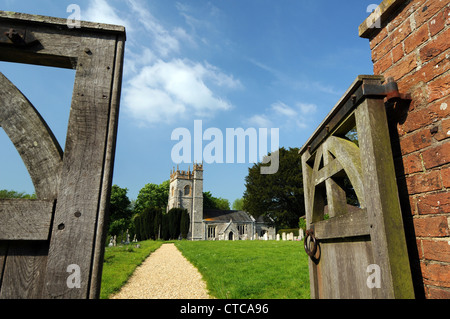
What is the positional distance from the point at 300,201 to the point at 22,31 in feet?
120

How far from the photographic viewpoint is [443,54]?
156 cm

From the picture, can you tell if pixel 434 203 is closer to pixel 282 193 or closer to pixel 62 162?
pixel 62 162

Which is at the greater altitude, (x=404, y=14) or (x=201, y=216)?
(x=201, y=216)

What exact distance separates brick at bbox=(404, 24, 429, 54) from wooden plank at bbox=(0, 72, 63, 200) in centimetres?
238

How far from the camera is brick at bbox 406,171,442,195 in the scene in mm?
1534

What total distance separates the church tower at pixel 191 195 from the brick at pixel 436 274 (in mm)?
49233

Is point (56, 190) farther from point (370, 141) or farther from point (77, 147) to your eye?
point (370, 141)

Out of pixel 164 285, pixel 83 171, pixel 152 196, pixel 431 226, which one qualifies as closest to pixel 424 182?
pixel 431 226

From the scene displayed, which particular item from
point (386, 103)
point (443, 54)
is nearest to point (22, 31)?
point (386, 103)

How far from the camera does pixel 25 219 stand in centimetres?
138

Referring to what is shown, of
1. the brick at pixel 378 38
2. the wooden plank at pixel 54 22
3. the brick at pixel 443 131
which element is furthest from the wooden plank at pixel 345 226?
the wooden plank at pixel 54 22

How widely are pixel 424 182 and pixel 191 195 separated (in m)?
51.3

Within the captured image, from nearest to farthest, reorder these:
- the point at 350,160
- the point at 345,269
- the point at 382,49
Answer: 1. the point at 350,160
2. the point at 382,49
3. the point at 345,269

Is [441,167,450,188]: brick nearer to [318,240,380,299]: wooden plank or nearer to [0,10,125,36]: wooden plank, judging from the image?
[318,240,380,299]: wooden plank
